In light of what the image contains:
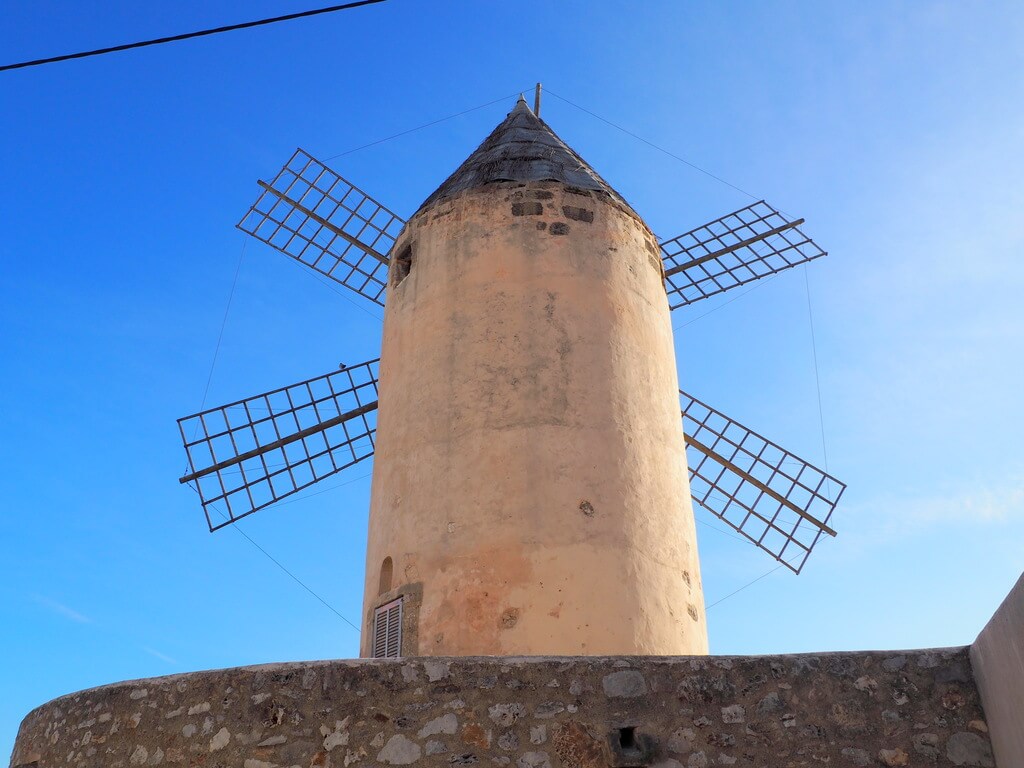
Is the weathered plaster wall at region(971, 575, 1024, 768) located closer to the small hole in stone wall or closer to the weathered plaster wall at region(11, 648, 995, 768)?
the weathered plaster wall at region(11, 648, 995, 768)

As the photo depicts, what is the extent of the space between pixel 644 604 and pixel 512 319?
2.17 metres

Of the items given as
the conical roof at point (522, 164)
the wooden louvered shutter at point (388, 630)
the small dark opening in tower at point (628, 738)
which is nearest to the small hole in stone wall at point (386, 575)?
the wooden louvered shutter at point (388, 630)

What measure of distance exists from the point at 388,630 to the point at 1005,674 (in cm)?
383

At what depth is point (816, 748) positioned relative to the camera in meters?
4.11

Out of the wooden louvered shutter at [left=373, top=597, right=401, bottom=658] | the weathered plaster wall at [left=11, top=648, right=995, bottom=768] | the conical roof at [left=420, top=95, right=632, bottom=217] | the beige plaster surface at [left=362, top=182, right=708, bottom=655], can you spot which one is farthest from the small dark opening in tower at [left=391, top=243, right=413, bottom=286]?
the weathered plaster wall at [left=11, top=648, right=995, bottom=768]

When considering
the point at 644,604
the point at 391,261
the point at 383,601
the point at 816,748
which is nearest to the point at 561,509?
the point at 644,604

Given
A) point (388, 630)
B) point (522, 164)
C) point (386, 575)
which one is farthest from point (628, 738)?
point (522, 164)

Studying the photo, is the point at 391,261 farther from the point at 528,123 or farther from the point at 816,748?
the point at 816,748

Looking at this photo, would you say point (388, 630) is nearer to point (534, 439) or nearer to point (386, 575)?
point (386, 575)

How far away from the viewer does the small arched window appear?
668 centimetres

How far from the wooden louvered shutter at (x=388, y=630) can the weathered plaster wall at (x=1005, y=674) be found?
3.45m

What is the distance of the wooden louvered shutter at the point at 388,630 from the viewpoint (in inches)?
251

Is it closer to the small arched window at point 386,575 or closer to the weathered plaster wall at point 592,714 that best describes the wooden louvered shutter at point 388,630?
the small arched window at point 386,575

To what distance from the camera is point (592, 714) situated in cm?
417
